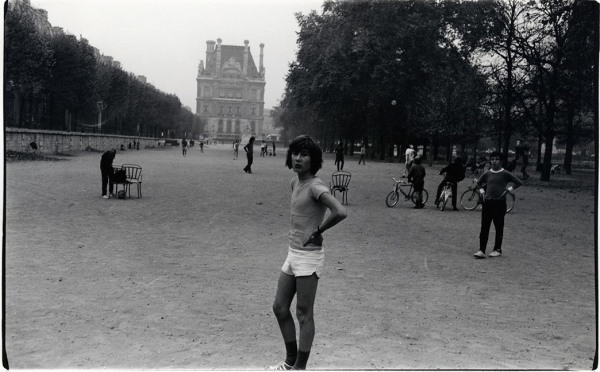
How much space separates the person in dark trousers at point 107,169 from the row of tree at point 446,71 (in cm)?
592

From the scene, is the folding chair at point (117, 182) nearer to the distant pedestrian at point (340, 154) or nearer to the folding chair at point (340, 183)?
the folding chair at point (340, 183)

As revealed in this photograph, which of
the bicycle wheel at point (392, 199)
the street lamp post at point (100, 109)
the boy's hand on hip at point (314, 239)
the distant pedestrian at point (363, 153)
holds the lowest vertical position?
the bicycle wheel at point (392, 199)

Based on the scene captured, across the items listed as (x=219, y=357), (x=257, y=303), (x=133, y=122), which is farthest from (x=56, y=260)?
(x=133, y=122)

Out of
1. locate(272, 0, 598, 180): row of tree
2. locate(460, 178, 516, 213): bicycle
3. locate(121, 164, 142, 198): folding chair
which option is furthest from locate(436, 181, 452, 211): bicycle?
locate(121, 164, 142, 198): folding chair

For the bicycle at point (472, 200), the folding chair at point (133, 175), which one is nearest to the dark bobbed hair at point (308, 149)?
the bicycle at point (472, 200)

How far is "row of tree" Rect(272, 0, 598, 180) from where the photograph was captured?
1334cm

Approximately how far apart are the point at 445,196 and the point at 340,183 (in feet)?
13.9

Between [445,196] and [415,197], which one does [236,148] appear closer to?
[415,197]

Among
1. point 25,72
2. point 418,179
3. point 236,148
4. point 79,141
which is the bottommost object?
point 418,179

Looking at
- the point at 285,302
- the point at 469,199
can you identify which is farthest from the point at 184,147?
the point at 285,302

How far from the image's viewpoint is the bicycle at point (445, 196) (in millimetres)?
18078

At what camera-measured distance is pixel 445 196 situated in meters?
18.1

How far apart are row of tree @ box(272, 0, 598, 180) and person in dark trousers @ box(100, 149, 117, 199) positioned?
5920 mm

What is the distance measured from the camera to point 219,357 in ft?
17.4
